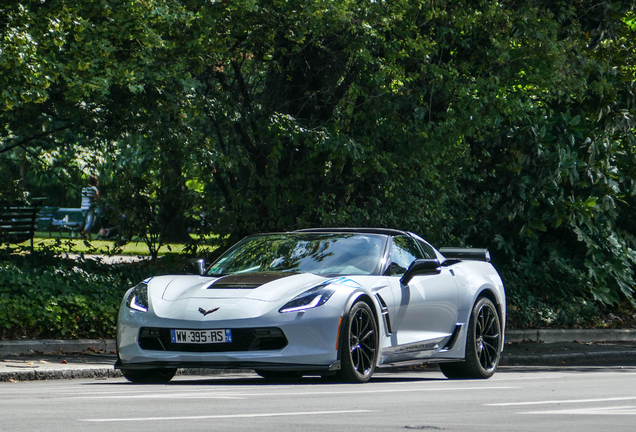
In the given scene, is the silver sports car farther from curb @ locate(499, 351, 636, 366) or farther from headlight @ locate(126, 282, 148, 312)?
curb @ locate(499, 351, 636, 366)

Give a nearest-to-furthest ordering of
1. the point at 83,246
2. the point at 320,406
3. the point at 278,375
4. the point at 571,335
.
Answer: the point at 320,406 → the point at 278,375 → the point at 571,335 → the point at 83,246

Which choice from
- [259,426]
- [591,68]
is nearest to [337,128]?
[591,68]

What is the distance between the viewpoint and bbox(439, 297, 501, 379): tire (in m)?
→ 10.2

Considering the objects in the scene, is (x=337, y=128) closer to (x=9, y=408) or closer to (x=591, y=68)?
(x=591, y=68)

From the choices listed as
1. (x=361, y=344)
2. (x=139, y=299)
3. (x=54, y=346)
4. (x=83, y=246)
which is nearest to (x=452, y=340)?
(x=361, y=344)

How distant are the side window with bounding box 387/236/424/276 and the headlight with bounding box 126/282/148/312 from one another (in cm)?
222

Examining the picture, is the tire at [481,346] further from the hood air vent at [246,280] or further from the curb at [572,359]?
the curb at [572,359]

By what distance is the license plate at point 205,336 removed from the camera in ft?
27.1

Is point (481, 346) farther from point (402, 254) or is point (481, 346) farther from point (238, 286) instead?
point (238, 286)

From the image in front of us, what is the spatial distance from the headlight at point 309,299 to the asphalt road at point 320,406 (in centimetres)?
64

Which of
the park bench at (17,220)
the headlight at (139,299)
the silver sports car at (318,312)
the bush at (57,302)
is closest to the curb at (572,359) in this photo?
the silver sports car at (318,312)

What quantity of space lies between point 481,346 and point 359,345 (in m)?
2.20

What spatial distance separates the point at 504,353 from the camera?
14148mm

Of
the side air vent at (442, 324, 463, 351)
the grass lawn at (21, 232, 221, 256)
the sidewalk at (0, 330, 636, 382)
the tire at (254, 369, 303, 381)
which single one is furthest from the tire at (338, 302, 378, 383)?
the grass lawn at (21, 232, 221, 256)
